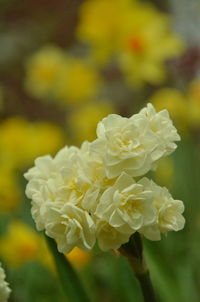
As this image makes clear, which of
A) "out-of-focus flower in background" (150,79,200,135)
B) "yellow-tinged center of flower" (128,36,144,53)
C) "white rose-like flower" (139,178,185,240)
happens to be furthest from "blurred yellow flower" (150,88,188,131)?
"white rose-like flower" (139,178,185,240)

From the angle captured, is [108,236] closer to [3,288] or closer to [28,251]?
[3,288]

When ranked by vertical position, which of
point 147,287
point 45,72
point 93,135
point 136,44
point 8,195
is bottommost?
point 147,287

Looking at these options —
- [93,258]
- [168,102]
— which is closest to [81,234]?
[93,258]

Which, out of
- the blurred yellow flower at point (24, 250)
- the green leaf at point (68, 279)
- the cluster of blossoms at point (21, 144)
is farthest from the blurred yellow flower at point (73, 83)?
the green leaf at point (68, 279)

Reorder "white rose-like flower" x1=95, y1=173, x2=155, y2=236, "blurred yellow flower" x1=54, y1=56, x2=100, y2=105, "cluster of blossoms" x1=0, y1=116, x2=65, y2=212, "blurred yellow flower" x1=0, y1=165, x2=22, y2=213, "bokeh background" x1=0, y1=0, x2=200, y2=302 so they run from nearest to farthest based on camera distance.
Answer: "white rose-like flower" x1=95, y1=173, x2=155, y2=236
"bokeh background" x1=0, y1=0, x2=200, y2=302
"blurred yellow flower" x1=0, y1=165, x2=22, y2=213
"cluster of blossoms" x1=0, y1=116, x2=65, y2=212
"blurred yellow flower" x1=54, y1=56, x2=100, y2=105

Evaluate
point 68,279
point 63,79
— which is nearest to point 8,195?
point 63,79

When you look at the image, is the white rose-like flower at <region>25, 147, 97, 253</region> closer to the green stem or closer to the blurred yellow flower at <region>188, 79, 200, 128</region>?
the green stem
